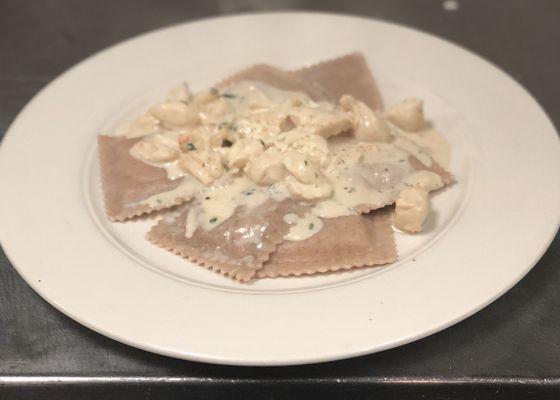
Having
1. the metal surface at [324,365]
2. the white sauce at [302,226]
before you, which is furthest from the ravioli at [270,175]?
the metal surface at [324,365]

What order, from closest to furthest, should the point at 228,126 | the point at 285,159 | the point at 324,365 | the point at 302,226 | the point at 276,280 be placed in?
1. the point at 324,365
2. the point at 276,280
3. the point at 302,226
4. the point at 285,159
5. the point at 228,126

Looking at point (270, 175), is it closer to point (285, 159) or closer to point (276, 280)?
point (285, 159)

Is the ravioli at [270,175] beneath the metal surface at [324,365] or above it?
above

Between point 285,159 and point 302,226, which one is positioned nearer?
point 302,226

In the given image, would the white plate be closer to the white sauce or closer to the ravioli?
the ravioli

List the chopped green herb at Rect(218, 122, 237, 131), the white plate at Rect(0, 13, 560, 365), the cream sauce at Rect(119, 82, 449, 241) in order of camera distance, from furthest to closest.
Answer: the chopped green herb at Rect(218, 122, 237, 131)
the cream sauce at Rect(119, 82, 449, 241)
the white plate at Rect(0, 13, 560, 365)

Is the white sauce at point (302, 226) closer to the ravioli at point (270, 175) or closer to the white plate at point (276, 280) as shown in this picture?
the ravioli at point (270, 175)

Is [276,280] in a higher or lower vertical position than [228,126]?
lower

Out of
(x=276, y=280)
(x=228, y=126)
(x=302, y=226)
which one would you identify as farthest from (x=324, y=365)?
(x=228, y=126)

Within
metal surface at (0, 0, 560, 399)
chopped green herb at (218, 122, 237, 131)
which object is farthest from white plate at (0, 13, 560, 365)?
chopped green herb at (218, 122, 237, 131)
